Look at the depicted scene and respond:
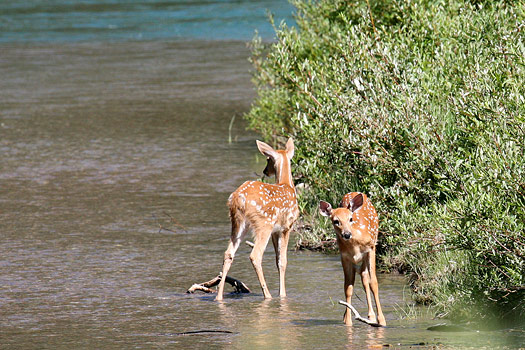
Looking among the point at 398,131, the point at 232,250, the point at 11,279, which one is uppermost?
the point at 398,131

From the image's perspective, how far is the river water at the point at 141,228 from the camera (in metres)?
8.82

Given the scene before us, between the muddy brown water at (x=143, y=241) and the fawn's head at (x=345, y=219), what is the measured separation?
81cm

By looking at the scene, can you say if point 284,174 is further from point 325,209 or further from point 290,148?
point 325,209

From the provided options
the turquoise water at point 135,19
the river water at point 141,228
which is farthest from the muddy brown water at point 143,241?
the turquoise water at point 135,19

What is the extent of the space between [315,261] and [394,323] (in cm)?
272

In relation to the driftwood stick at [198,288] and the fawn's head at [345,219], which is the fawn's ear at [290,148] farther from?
the fawn's head at [345,219]

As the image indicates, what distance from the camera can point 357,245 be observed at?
8.96 m

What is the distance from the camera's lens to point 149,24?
168 feet

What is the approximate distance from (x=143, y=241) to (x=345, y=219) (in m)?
4.45

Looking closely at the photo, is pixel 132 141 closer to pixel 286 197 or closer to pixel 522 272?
pixel 286 197

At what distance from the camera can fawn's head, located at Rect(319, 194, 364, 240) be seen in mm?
8758

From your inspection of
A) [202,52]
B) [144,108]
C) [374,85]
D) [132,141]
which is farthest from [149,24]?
[374,85]

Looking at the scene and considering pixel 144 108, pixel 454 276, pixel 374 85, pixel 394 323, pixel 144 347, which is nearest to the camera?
pixel 144 347

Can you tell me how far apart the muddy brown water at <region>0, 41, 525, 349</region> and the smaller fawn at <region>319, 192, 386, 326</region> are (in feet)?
1.09
